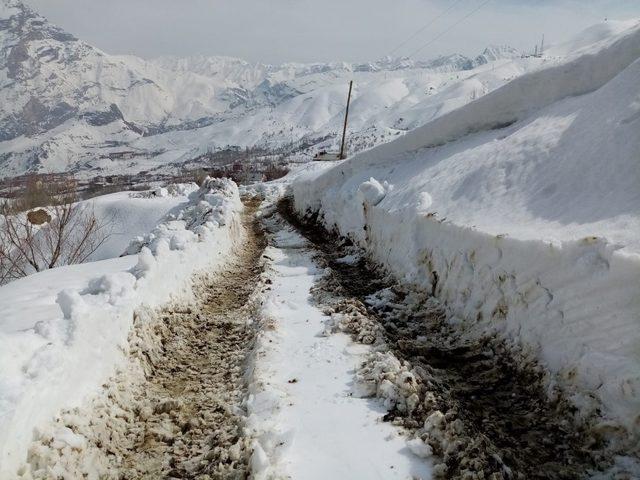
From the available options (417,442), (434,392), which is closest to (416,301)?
(434,392)

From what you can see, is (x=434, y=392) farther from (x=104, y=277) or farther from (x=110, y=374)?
(x=104, y=277)

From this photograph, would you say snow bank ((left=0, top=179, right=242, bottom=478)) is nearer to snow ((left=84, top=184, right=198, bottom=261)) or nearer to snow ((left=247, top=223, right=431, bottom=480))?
snow ((left=247, top=223, right=431, bottom=480))

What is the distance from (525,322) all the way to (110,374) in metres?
5.24

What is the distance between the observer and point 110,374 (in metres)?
5.23

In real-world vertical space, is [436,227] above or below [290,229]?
above

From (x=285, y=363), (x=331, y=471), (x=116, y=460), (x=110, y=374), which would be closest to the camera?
(x=331, y=471)

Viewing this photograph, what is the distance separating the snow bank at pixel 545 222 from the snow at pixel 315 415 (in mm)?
1988

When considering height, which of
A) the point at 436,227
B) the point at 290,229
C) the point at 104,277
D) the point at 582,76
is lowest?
the point at 290,229

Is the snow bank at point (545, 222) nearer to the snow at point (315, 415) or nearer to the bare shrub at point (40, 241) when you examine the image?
the snow at point (315, 415)

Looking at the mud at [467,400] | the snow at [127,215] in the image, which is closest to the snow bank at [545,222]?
the mud at [467,400]

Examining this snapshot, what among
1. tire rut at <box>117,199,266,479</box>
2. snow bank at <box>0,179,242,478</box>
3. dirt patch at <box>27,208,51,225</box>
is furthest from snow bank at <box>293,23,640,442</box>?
dirt patch at <box>27,208,51,225</box>

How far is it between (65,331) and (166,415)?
149cm

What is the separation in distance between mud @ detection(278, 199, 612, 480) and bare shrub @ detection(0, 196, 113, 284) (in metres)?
18.4

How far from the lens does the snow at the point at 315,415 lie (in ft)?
→ 13.1
